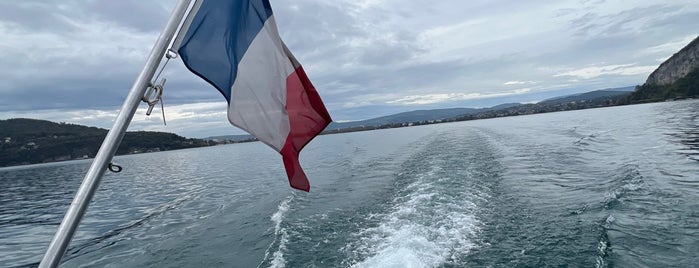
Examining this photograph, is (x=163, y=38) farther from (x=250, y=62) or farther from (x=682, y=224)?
(x=682, y=224)

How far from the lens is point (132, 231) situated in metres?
13.4

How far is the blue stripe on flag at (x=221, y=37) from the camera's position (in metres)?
2.96

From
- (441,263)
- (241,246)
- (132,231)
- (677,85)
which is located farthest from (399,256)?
(677,85)

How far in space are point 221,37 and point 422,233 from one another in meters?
7.70

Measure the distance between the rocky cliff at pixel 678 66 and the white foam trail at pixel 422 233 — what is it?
16945cm

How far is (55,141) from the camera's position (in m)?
142

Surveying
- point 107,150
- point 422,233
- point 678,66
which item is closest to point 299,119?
point 107,150

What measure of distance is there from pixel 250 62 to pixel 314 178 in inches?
746

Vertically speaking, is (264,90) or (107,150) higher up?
(264,90)

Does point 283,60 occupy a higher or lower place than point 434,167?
higher

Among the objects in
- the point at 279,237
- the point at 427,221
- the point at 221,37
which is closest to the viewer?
the point at 221,37

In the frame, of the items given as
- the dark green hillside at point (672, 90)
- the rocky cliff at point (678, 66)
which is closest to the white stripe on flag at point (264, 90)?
the dark green hillside at point (672, 90)

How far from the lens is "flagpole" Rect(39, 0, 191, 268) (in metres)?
2.25

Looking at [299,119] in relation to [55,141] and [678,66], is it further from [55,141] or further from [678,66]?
[678,66]
